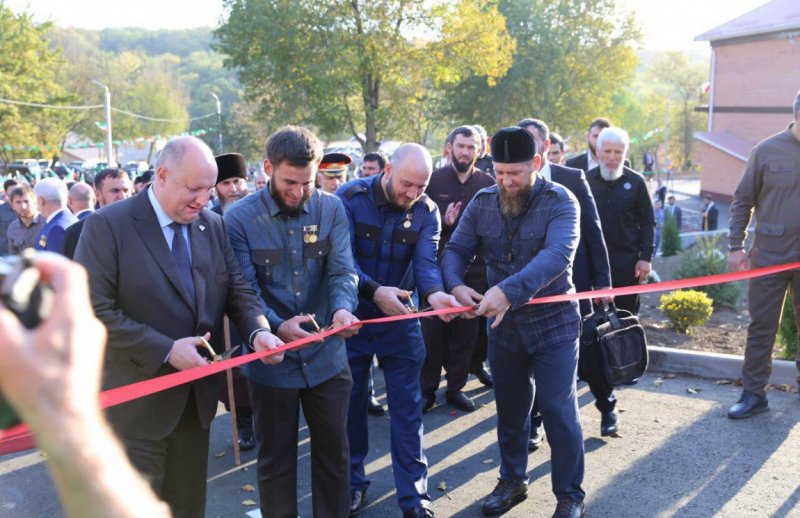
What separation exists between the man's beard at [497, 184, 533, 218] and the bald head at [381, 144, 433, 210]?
0.47m

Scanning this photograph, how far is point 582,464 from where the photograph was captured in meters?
4.66

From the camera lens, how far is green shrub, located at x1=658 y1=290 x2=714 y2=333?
884cm

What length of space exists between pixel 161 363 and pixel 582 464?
255 cm

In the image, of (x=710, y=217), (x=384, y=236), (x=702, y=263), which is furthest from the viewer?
(x=710, y=217)

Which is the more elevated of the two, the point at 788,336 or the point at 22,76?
the point at 22,76

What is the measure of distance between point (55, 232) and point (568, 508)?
4716 mm

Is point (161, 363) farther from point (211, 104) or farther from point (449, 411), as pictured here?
point (211, 104)

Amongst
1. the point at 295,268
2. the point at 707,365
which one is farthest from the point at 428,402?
the point at 295,268

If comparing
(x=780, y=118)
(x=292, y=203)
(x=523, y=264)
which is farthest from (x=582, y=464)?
(x=780, y=118)

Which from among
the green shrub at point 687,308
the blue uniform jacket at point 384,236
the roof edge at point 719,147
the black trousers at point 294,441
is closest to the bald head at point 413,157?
the blue uniform jacket at point 384,236

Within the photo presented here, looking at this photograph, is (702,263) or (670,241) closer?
(702,263)

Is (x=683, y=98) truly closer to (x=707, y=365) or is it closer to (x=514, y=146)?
(x=707, y=365)

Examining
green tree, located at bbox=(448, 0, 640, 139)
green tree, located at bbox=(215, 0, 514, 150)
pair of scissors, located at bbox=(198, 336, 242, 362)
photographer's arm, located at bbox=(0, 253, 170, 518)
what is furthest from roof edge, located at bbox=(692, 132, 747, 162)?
photographer's arm, located at bbox=(0, 253, 170, 518)

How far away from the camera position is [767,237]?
615cm
